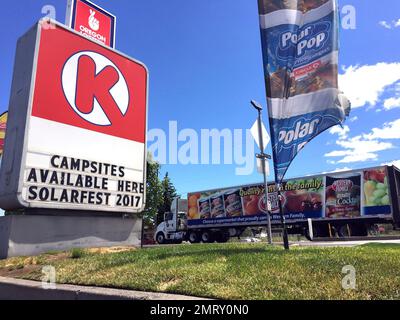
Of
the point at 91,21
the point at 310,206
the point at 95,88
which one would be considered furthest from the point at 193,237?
the point at 91,21

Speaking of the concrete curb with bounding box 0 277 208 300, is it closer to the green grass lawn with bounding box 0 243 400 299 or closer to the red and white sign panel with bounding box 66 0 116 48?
the green grass lawn with bounding box 0 243 400 299

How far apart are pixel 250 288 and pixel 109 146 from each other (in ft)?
26.4

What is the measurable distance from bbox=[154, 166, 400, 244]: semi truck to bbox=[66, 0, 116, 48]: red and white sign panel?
927cm

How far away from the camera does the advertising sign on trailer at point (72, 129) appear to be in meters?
9.17

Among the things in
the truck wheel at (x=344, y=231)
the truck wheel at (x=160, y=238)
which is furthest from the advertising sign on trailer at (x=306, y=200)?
the truck wheel at (x=160, y=238)

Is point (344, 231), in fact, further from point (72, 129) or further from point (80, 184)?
point (72, 129)

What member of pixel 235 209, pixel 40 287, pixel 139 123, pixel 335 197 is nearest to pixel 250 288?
pixel 40 287

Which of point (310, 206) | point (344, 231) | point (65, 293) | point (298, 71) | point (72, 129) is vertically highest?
point (298, 71)

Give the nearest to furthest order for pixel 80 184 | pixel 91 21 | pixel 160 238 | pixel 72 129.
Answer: pixel 80 184
pixel 72 129
pixel 91 21
pixel 160 238

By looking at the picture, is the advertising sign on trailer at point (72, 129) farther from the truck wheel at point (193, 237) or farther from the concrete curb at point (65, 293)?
the truck wheel at point (193, 237)

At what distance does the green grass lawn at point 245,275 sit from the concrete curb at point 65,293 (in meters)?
0.26

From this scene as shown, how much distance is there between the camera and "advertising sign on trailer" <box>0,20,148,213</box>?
9172 mm

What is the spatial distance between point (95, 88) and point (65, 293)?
7465 millimetres

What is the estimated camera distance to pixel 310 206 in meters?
21.0
